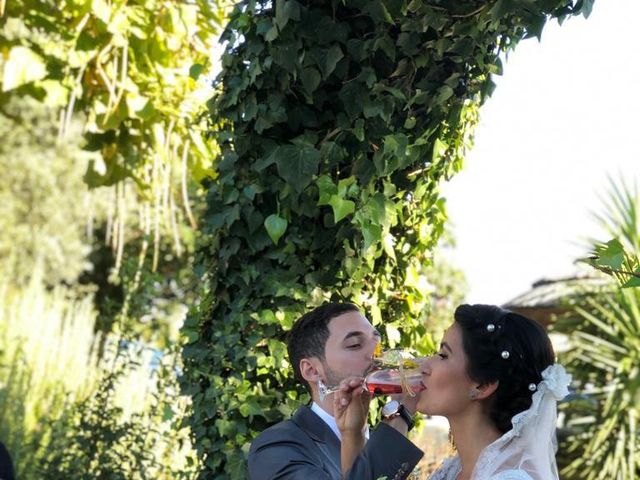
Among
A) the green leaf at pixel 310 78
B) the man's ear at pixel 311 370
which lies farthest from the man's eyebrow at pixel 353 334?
the green leaf at pixel 310 78

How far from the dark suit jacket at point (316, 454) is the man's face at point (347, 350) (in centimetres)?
14

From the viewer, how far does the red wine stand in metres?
2.60

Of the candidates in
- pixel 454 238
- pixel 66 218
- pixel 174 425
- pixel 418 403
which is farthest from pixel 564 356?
pixel 66 218

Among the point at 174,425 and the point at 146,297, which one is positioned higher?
the point at 146,297

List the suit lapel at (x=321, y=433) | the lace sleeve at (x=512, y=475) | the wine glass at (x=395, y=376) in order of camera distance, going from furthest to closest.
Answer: the suit lapel at (x=321, y=433), the wine glass at (x=395, y=376), the lace sleeve at (x=512, y=475)

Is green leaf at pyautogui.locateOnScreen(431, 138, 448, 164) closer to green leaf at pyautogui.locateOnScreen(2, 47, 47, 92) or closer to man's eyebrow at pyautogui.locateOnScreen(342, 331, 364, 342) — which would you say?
man's eyebrow at pyautogui.locateOnScreen(342, 331, 364, 342)

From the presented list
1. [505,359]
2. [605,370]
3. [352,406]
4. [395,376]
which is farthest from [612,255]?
[605,370]

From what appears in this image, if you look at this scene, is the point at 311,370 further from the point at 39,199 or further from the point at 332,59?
the point at 39,199

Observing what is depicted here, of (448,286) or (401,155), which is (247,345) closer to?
(401,155)

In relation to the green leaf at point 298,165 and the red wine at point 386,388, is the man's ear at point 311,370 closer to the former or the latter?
the red wine at point 386,388

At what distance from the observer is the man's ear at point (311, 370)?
314 centimetres

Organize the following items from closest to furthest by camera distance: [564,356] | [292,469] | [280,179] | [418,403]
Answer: [418,403] → [292,469] → [280,179] → [564,356]

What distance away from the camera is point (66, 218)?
1708 cm

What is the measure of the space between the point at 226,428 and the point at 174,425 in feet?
2.04
